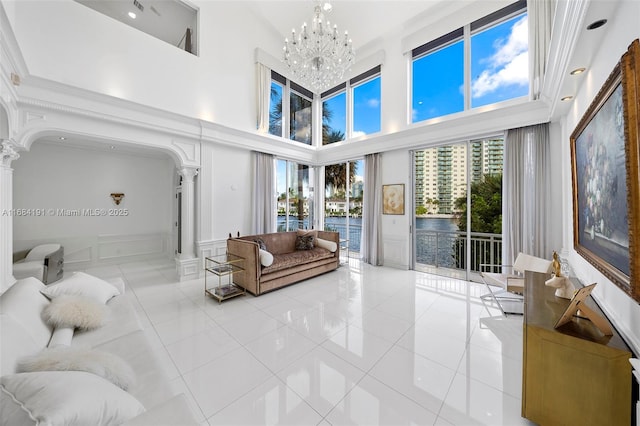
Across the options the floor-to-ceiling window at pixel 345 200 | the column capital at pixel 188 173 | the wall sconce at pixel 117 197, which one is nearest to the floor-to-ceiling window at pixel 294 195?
the floor-to-ceiling window at pixel 345 200

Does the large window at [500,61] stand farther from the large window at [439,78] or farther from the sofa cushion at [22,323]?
the sofa cushion at [22,323]

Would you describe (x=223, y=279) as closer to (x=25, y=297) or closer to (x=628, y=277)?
(x=25, y=297)

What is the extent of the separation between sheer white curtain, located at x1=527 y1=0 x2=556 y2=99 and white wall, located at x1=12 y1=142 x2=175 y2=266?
7614 millimetres

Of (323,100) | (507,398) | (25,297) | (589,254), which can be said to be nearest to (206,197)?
(25,297)

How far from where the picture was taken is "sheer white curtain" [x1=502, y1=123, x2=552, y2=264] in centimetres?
354

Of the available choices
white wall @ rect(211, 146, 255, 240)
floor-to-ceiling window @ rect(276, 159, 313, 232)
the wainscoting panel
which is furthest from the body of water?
the wainscoting panel

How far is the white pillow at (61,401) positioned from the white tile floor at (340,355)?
83 centimetres

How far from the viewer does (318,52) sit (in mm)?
3297

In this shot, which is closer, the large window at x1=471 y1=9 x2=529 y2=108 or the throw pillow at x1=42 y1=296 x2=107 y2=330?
the throw pillow at x1=42 y1=296 x2=107 y2=330

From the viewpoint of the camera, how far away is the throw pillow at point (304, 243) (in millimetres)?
4844

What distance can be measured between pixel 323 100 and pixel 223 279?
550cm

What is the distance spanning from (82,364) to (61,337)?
778 millimetres

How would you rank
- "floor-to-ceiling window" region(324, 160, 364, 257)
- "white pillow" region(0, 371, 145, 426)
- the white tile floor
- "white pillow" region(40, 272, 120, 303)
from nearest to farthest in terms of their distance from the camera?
"white pillow" region(0, 371, 145, 426) → the white tile floor → "white pillow" region(40, 272, 120, 303) → "floor-to-ceiling window" region(324, 160, 364, 257)

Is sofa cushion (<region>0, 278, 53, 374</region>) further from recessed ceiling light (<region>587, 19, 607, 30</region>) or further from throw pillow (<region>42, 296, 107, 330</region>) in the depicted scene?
recessed ceiling light (<region>587, 19, 607, 30</region>)
